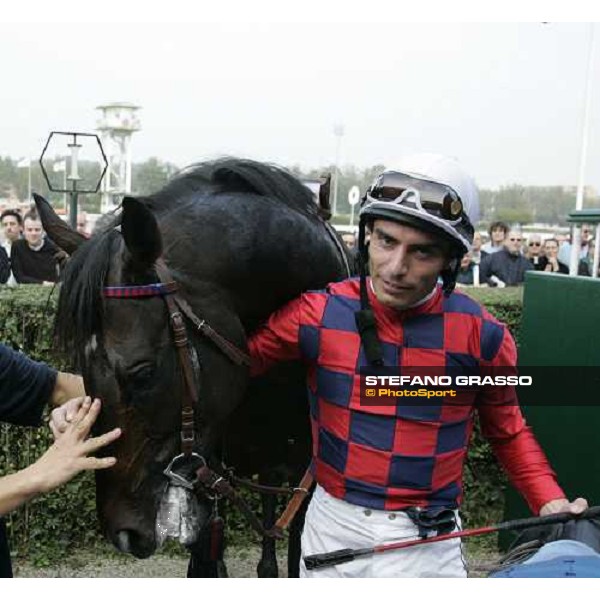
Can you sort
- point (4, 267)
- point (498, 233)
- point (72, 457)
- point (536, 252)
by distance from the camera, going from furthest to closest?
point (536, 252) → point (498, 233) → point (4, 267) → point (72, 457)

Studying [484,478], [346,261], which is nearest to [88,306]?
[346,261]

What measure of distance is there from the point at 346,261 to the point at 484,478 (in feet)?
8.87

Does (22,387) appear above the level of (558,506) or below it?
above

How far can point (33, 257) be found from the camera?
6852 mm

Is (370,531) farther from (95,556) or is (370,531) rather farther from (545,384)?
(95,556)

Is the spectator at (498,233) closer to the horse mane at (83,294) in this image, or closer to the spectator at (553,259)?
the spectator at (553,259)

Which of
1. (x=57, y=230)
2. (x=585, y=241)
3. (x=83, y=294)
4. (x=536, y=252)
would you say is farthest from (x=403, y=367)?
(x=536, y=252)

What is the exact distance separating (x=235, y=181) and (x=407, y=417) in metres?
1.05

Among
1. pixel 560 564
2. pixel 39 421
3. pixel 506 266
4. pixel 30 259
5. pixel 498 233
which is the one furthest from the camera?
pixel 498 233

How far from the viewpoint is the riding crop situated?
1.87 m

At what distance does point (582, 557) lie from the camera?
1.43m

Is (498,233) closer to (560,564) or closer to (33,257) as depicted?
(33,257)

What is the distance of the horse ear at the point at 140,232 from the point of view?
1.95 m

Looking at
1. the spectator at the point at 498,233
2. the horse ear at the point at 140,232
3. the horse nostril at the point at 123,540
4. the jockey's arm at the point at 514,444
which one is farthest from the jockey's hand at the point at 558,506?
the spectator at the point at 498,233
